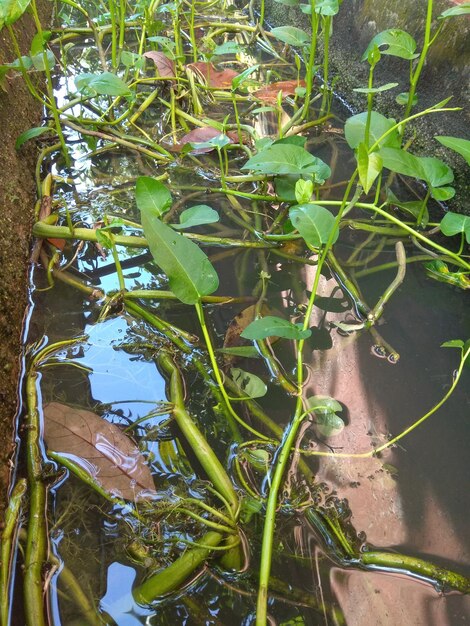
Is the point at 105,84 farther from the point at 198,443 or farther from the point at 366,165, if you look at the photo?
the point at 198,443

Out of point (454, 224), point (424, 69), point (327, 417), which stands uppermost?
point (424, 69)

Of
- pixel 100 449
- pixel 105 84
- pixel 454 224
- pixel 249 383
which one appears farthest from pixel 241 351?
pixel 105 84

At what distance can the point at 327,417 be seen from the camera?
0.99m

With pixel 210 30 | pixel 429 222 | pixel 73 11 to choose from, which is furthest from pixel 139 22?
pixel 429 222

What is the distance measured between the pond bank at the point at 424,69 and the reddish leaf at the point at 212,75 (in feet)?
1.61

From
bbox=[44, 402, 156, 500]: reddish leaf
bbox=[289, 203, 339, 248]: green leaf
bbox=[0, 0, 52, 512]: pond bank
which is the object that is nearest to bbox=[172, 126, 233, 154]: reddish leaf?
bbox=[0, 0, 52, 512]: pond bank

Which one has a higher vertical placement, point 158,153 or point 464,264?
point 158,153

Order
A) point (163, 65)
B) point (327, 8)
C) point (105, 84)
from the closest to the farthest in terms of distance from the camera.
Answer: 1. point (105, 84)
2. point (327, 8)
3. point (163, 65)

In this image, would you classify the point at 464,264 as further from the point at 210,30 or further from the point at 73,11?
the point at 73,11

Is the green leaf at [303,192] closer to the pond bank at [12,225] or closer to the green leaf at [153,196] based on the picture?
the green leaf at [153,196]

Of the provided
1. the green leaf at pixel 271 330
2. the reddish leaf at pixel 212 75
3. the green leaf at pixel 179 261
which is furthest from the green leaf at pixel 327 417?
the reddish leaf at pixel 212 75

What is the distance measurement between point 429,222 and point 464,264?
11.8 inches

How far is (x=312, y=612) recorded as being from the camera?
2.44 ft

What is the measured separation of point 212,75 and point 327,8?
0.68 m
